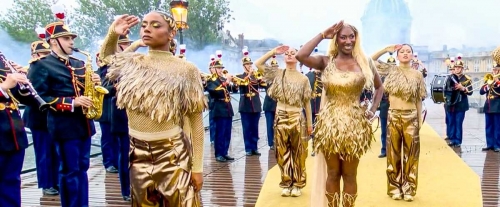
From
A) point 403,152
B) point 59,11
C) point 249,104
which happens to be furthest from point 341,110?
point 249,104

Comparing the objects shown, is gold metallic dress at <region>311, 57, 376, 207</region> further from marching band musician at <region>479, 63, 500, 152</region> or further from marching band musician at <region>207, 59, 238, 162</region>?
marching band musician at <region>479, 63, 500, 152</region>

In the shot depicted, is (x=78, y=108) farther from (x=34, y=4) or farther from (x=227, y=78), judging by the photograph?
(x=34, y=4)

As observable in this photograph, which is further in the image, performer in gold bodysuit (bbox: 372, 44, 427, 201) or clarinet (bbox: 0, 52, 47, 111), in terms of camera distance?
performer in gold bodysuit (bbox: 372, 44, 427, 201)

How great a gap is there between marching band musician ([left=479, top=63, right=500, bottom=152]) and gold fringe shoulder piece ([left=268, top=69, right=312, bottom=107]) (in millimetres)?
6080

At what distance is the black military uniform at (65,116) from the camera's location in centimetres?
488

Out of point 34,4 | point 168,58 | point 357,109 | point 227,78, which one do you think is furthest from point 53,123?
point 34,4

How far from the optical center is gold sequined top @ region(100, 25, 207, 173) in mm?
3266

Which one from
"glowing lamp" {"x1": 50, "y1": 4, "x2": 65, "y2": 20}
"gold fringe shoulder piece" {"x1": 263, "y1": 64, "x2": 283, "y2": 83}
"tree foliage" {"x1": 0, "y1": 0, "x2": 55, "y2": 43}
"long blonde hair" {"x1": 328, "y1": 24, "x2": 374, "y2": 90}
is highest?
"tree foliage" {"x1": 0, "y1": 0, "x2": 55, "y2": 43}

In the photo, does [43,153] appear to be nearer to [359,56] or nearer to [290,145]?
[290,145]

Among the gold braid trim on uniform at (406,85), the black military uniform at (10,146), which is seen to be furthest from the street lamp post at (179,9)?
the black military uniform at (10,146)

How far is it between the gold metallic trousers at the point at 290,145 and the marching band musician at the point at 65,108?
241 cm

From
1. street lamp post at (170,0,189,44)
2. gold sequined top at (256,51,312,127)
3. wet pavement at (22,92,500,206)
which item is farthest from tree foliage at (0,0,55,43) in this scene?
gold sequined top at (256,51,312,127)

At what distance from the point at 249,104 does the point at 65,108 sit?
19.6 ft

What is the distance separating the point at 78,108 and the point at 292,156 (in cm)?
273
